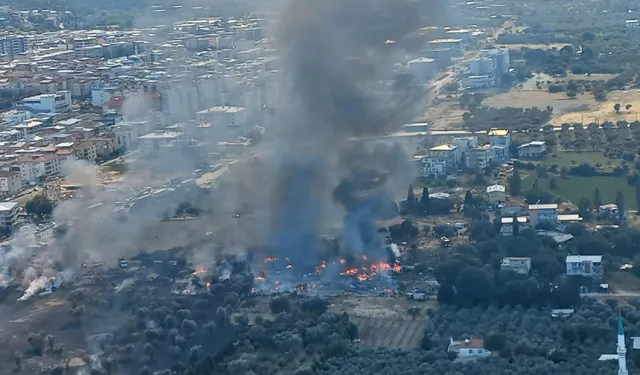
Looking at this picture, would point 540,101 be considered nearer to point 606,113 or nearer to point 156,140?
point 606,113

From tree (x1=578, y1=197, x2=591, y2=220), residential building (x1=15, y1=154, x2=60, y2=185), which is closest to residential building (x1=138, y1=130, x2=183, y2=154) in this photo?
residential building (x1=15, y1=154, x2=60, y2=185)

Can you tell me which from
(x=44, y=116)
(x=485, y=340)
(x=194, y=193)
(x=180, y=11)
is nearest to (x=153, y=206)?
(x=194, y=193)

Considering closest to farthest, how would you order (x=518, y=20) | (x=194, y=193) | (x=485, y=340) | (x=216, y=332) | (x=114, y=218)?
(x=485, y=340), (x=216, y=332), (x=114, y=218), (x=194, y=193), (x=518, y=20)

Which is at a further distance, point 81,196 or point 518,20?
point 518,20

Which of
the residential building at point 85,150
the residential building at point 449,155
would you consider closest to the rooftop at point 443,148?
the residential building at point 449,155

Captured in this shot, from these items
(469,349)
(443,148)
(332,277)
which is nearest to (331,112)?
(332,277)

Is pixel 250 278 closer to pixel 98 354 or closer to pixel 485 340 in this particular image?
pixel 98 354

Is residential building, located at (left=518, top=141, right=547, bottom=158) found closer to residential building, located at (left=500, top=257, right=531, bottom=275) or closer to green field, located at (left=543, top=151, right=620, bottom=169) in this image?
green field, located at (left=543, top=151, right=620, bottom=169)
